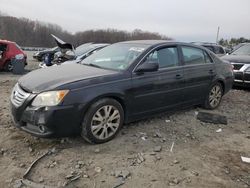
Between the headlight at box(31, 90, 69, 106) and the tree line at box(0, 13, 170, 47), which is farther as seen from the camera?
the tree line at box(0, 13, 170, 47)

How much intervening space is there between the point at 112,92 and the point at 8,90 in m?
4.91

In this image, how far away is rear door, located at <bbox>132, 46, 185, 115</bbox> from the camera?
16.7 feet

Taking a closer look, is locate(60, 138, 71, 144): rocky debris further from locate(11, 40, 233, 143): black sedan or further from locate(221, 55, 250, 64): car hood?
locate(221, 55, 250, 64): car hood

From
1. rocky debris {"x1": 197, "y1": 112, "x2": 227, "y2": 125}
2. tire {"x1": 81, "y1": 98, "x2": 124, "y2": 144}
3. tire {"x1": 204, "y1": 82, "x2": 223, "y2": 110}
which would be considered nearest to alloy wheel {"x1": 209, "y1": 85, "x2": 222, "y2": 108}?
tire {"x1": 204, "y1": 82, "x2": 223, "y2": 110}

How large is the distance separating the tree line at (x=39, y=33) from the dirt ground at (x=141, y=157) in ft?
148

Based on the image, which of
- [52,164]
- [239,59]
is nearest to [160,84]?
[52,164]

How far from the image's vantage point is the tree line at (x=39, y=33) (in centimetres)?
5166

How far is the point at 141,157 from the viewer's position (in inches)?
171

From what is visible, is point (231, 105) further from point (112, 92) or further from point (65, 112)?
point (65, 112)

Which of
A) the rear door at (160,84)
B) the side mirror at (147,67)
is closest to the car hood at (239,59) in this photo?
the rear door at (160,84)

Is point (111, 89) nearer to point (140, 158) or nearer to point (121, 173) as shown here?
point (140, 158)

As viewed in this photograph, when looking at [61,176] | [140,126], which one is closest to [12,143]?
[61,176]

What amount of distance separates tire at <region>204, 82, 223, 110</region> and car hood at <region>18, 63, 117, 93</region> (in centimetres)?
271

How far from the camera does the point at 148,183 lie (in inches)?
146
